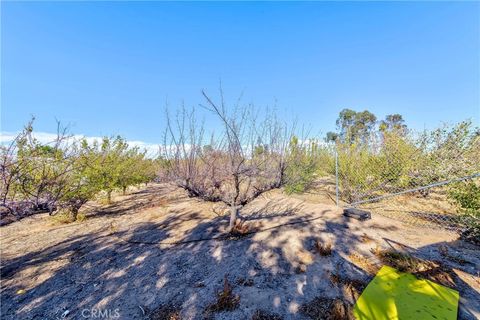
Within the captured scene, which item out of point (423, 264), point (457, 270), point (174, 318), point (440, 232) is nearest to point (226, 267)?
point (174, 318)

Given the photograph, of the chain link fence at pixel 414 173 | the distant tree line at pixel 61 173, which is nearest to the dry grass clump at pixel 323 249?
the chain link fence at pixel 414 173

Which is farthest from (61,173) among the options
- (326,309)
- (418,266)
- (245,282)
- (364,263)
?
(418,266)

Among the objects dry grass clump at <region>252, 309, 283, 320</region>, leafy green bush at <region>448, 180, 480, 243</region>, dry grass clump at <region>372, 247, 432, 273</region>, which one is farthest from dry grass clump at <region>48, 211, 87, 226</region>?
leafy green bush at <region>448, 180, 480, 243</region>

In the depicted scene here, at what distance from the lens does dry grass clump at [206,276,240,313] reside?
2424mm

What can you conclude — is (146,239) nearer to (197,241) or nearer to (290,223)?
(197,241)

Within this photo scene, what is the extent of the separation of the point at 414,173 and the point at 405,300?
205 inches

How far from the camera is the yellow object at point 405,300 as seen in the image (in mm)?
2248

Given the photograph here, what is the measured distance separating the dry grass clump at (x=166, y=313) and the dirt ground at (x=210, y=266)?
0.01m

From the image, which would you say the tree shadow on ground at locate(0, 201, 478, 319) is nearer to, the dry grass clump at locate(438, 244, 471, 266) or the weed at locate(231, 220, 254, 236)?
the weed at locate(231, 220, 254, 236)

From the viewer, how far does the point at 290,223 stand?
4.84 metres

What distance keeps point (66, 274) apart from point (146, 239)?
1.48 m

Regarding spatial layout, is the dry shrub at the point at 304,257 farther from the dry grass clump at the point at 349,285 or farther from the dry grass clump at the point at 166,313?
the dry grass clump at the point at 166,313

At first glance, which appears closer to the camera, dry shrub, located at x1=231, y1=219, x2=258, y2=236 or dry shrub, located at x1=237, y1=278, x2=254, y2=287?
dry shrub, located at x1=237, y1=278, x2=254, y2=287

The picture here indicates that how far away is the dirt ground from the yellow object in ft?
0.42
